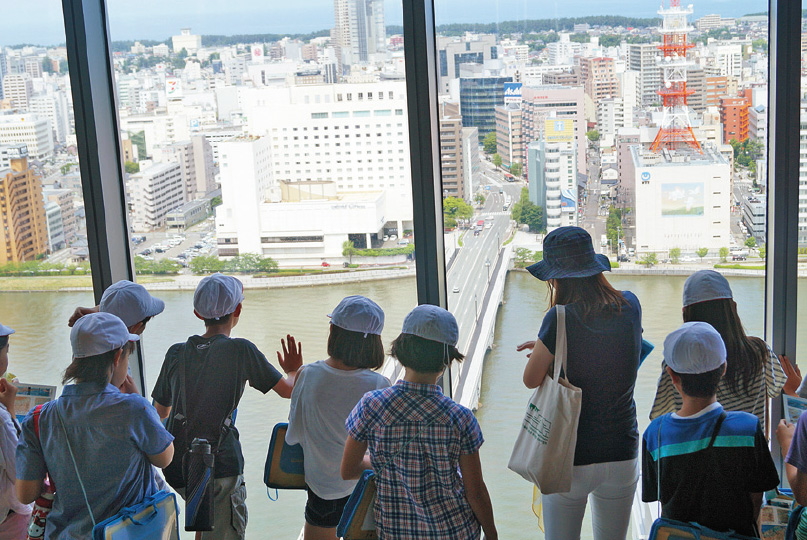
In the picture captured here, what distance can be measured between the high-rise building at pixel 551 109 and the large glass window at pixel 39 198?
179 centimetres

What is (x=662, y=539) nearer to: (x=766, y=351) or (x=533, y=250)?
(x=766, y=351)

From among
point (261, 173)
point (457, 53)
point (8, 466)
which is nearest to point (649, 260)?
point (457, 53)

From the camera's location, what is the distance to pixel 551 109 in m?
2.60

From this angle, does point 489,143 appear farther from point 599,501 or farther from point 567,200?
point 599,501

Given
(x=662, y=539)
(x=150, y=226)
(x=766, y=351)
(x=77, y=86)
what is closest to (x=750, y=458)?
(x=662, y=539)

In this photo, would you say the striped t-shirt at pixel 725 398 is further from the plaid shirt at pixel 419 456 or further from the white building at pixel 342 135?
the white building at pixel 342 135

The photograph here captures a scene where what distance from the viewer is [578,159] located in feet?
8.60

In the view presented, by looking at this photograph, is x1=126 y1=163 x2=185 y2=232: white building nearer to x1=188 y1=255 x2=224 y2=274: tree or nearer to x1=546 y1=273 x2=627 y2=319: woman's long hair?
x1=188 y1=255 x2=224 y2=274: tree

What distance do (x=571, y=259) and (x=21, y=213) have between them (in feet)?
8.51

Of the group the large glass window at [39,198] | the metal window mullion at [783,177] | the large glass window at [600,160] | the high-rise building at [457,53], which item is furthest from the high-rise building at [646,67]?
the large glass window at [39,198]

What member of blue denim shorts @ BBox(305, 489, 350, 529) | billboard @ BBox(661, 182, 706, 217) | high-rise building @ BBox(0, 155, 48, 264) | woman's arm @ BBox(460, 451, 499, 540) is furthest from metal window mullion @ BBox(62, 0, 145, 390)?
billboard @ BBox(661, 182, 706, 217)

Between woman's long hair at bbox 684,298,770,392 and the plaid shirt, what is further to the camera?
woman's long hair at bbox 684,298,770,392

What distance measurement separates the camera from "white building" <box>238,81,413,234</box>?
8.62 feet

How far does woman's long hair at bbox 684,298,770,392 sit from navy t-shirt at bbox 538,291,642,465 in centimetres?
19
